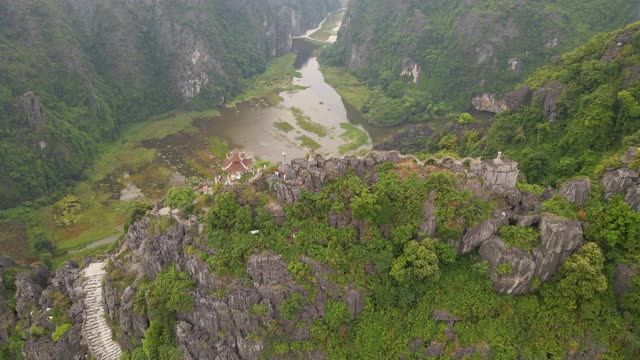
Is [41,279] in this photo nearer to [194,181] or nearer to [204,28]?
[194,181]

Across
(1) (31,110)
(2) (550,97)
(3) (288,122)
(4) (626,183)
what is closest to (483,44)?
(3) (288,122)

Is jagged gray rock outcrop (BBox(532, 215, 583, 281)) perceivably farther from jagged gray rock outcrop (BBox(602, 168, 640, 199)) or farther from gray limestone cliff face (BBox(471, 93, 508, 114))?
gray limestone cliff face (BBox(471, 93, 508, 114))

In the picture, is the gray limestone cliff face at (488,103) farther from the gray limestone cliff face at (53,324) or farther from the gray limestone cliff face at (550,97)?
the gray limestone cliff face at (53,324)

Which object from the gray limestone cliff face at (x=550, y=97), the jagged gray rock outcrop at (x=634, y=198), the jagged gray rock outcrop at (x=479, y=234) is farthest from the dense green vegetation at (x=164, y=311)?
the gray limestone cliff face at (x=550, y=97)

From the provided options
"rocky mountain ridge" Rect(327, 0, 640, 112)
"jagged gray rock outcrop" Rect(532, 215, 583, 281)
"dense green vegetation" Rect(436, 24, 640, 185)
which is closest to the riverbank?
"rocky mountain ridge" Rect(327, 0, 640, 112)

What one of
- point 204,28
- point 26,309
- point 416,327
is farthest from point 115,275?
point 204,28
